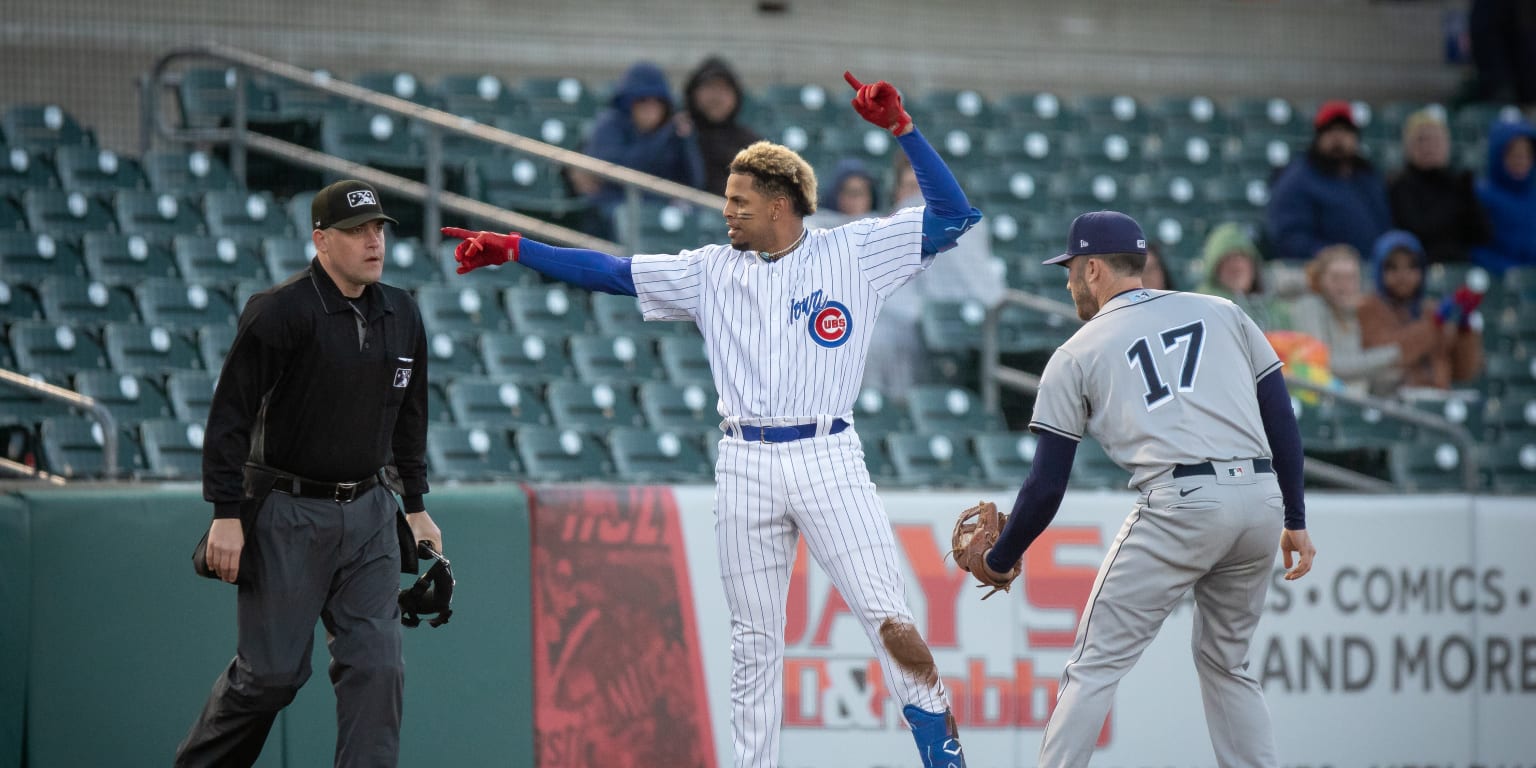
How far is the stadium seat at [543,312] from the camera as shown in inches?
354

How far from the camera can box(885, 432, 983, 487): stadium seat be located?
816 centimetres

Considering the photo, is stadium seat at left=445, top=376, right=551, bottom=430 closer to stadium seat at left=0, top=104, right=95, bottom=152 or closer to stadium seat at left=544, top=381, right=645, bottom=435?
stadium seat at left=544, top=381, right=645, bottom=435

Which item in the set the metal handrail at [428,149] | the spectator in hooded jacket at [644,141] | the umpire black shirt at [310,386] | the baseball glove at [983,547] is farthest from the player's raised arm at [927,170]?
the spectator in hooded jacket at [644,141]

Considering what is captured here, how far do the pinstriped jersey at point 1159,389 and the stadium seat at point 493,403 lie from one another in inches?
148

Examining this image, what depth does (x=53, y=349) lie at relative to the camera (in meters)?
7.92

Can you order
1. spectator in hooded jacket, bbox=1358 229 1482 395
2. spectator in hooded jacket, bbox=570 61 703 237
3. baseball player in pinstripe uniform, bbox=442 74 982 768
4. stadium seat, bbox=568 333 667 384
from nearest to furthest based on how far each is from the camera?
baseball player in pinstripe uniform, bbox=442 74 982 768 < stadium seat, bbox=568 333 667 384 < spectator in hooded jacket, bbox=1358 229 1482 395 < spectator in hooded jacket, bbox=570 61 703 237

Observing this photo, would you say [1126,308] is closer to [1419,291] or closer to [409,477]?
[409,477]

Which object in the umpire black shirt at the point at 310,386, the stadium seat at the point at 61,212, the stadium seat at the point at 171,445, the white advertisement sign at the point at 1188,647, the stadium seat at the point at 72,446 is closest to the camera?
the umpire black shirt at the point at 310,386

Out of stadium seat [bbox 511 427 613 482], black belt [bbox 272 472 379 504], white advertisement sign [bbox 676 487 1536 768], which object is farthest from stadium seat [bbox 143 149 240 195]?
black belt [bbox 272 472 379 504]

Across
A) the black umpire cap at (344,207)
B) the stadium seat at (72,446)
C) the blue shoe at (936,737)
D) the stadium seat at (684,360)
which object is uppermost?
the black umpire cap at (344,207)

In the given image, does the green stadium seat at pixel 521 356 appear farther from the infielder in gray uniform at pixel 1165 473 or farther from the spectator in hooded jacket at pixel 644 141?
the infielder in gray uniform at pixel 1165 473

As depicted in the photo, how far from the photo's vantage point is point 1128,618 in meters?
4.77

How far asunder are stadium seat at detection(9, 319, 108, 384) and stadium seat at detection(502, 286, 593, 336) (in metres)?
2.02

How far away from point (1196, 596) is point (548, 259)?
2.06 metres
